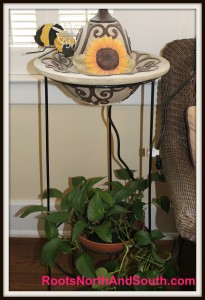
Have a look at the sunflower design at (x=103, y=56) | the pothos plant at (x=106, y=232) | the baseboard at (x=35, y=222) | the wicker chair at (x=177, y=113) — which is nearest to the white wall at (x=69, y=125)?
the baseboard at (x=35, y=222)

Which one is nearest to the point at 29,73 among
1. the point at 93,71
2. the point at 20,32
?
the point at 20,32

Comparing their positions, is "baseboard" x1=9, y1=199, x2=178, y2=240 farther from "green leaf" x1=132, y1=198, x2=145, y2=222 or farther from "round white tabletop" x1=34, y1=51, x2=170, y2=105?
"round white tabletop" x1=34, y1=51, x2=170, y2=105

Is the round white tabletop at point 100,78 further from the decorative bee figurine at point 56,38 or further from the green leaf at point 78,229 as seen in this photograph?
the green leaf at point 78,229

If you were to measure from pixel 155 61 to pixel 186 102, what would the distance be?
0.21m

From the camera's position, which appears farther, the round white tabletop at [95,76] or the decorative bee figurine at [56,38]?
the decorative bee figurine at [56,38]

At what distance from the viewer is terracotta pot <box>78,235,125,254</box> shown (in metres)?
1.26

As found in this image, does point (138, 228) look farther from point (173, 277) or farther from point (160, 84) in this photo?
point (160, 84)

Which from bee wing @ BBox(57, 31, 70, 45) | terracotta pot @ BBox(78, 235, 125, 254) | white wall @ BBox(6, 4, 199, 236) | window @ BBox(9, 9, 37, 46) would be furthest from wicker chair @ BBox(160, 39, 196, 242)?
window @ BBox(9, 9, 37, 46)

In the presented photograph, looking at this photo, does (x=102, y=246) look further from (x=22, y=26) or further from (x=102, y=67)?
(x=22, y=26)

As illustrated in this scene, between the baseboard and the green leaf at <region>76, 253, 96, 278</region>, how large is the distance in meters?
0.54

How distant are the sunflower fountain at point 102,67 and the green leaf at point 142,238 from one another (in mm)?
397

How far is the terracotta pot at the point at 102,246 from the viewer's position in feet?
4.14

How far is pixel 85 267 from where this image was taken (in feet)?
3.93

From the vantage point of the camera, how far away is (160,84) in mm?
1466
